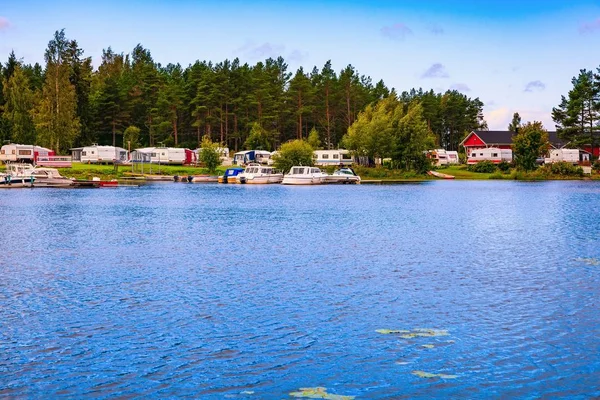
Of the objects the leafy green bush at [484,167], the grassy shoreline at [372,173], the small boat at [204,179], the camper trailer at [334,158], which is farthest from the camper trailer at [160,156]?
the leafy green bush at [484,167]

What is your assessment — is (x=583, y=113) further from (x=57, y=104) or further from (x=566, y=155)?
(x=57, y=104)

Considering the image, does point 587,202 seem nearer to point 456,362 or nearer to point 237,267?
point 237,267

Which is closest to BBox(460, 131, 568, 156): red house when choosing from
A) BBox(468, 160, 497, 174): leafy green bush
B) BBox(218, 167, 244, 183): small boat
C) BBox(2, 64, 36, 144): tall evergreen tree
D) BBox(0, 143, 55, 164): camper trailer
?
BBox(468, 160, 497, 174): leafy green bush

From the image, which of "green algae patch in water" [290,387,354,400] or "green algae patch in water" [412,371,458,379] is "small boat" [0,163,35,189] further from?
"green algae patch in water" [412,371,458,379]

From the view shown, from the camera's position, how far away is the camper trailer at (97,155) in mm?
130875

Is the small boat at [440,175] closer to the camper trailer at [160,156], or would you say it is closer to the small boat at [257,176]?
the small boat at [257,176]

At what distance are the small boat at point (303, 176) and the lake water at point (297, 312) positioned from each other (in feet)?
229

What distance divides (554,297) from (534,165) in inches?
4562

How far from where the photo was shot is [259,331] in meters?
17.6

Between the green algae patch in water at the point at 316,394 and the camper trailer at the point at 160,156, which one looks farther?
the camper trailer at the point at 160,156

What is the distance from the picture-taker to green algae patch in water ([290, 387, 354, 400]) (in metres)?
12.7

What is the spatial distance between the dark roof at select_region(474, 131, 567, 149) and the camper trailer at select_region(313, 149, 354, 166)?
36.4m

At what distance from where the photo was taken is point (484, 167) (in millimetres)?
138125

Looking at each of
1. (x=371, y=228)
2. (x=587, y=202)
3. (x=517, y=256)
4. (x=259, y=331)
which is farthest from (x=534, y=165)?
(x=259, y=331)
